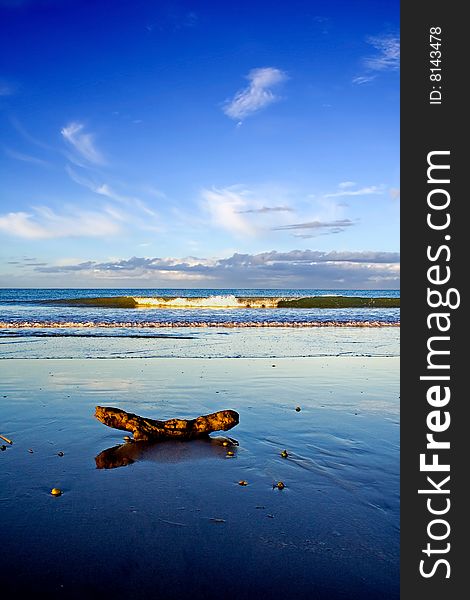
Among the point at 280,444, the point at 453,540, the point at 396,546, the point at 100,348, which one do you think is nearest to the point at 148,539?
the point at 396,546

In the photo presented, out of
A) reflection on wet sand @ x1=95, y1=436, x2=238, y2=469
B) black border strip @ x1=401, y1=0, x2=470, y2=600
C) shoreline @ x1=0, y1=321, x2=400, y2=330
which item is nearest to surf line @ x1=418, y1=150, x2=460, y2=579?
black border strip @ x1=401, y1=0, x2=470, y2=600

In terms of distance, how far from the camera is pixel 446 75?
4.15 meters

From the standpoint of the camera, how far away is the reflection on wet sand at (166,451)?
23.9 feet

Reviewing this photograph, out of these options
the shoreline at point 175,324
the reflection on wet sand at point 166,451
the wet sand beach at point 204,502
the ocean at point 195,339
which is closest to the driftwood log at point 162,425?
the reflection on wet sand at point 166,451

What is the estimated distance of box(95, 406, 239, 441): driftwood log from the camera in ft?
26.7

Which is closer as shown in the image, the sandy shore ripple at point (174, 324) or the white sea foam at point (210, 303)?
the sandy shore ripple at point (174, 324)

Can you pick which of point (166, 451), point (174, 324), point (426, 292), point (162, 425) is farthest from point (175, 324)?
point (426, 292)

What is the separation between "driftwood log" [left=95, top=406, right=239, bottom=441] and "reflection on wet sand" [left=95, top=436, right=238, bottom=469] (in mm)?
121

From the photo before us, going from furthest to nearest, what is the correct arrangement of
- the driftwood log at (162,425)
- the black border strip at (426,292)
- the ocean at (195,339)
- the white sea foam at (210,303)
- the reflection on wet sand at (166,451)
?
A: the white sea foam at (210,303) → the ocean at (195,339) → the driftwood log at (162,425) → the reflection on wet sand at (166,451) → the black border strip at (426,292)

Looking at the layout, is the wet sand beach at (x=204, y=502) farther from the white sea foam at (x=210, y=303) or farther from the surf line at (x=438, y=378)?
the white sea foam at (x=210, y=303)

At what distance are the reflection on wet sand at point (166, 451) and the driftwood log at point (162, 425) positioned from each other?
0.12 metres

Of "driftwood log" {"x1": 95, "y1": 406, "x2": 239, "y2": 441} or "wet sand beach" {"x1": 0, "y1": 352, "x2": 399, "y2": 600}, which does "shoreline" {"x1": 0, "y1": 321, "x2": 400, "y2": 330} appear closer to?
Answer: "wet sand beach" {"x1": 0, "y1": 352, "x2": 399, "y2": 600}

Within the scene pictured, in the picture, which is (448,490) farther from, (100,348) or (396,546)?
(100,348)

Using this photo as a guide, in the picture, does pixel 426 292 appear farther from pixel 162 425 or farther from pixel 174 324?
pixel 174 324
